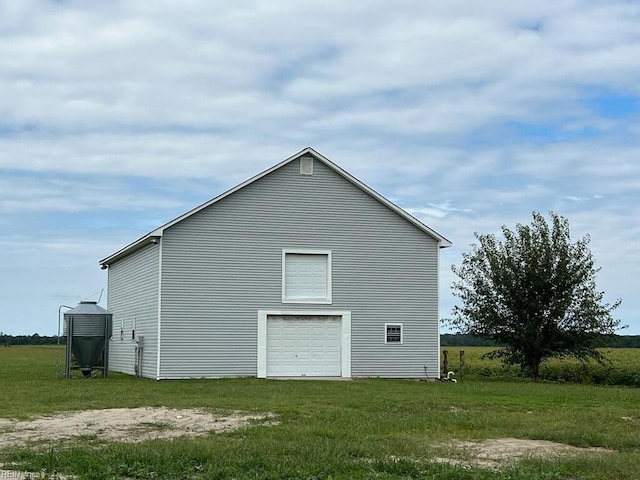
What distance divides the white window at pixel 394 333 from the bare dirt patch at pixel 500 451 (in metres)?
17.6

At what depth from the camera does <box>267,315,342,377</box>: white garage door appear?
3128 centimetres

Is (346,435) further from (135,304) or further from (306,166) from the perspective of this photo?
(135,304)

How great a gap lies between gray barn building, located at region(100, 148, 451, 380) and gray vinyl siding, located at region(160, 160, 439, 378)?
0.11ft

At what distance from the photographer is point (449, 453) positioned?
13.1 metres

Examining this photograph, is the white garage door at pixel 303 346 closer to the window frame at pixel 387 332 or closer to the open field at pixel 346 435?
the window frame at pixel 387 332

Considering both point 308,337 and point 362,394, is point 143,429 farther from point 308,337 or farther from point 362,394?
point 308,337

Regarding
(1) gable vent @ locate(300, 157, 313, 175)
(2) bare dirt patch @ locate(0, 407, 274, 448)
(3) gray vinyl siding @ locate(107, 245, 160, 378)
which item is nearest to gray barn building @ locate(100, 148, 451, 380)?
(1) gable vent @ locate(300, 157, 313, 175)

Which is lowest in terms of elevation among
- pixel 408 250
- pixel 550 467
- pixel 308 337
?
pixel 550 467

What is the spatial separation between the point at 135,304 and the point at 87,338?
315cm

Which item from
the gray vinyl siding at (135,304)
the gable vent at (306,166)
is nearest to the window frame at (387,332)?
the gable vent at (306,166)

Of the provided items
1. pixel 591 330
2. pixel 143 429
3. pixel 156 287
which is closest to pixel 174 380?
pixel 156 287

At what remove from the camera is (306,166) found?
31.9 m

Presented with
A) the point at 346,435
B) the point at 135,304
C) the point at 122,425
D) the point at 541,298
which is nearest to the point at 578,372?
the point at 541,298

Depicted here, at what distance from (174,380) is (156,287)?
3.26 metres
